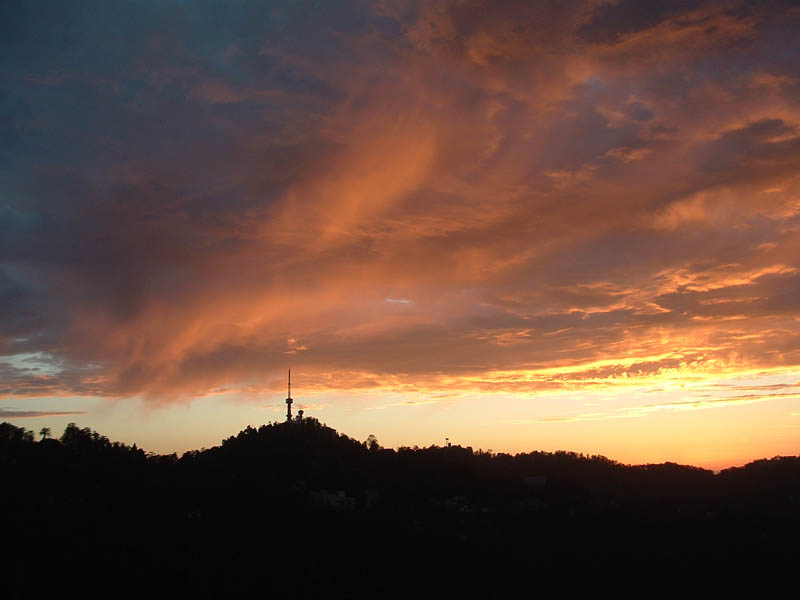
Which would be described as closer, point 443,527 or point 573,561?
point 573,561

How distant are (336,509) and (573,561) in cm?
5319

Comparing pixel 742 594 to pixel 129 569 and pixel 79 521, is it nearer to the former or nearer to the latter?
pixel 129 569

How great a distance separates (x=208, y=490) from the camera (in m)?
145

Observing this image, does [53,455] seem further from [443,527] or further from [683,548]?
[683,548]

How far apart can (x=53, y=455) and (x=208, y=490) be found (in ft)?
103

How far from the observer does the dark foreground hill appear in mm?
99500

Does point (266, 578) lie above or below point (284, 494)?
below

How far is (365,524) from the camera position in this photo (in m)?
140

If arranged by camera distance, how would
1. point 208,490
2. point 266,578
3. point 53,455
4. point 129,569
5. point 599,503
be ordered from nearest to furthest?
point 129,569, point 266,578, point 53,455, point 208,490, point 599,503

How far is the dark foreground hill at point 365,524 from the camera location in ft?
326

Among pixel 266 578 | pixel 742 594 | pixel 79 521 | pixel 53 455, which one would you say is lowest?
pixel 742 594

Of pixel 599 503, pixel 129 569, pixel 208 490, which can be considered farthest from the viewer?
pixel 599 503

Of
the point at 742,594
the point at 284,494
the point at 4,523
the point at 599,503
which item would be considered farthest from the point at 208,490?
the point at 742,594

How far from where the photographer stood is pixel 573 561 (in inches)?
4840
